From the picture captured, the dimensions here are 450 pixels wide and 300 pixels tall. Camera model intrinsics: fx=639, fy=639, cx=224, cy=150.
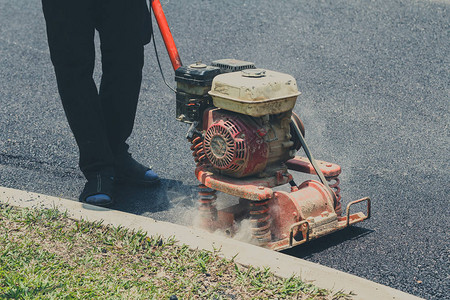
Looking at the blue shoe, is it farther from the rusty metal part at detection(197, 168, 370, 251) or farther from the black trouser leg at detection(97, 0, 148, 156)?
the rusty metal part at detection(197, 168, 370, 251)

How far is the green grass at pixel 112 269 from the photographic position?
281 cm

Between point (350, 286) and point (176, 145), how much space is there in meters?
2.48

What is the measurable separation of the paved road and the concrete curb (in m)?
0.33

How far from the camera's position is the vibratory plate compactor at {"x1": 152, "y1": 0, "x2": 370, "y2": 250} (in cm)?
332

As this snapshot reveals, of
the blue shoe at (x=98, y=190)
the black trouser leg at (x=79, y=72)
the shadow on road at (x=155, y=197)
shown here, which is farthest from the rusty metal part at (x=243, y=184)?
the black trouser leg at (x=79, y=72)

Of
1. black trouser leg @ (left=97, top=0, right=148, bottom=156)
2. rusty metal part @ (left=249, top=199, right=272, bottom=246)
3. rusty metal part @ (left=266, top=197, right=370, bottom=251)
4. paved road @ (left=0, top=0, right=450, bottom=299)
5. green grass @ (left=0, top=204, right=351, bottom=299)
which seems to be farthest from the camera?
black trouser leg @ (left=97, top=0, right=148, bottom=156)

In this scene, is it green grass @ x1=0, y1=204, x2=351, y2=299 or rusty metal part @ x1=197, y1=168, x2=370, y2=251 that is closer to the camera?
green grass @ x1=0, y1=204, x2=351, y2=299

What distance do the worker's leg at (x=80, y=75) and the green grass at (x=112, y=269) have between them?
24.7 inches

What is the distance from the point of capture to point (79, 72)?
12.6ft

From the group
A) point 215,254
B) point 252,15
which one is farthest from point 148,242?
point 252,15

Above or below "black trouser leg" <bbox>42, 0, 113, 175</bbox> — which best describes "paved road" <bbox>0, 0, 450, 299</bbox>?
below

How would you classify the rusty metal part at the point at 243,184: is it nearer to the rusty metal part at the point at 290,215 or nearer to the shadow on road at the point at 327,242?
the rusty metal part at the point at 290,215

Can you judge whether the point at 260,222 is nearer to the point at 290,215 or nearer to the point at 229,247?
the point at 290,215

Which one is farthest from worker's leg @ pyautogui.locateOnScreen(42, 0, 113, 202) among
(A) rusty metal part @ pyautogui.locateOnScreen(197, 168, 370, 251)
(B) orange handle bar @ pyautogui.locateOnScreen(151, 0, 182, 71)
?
(A) rusty metal part @ pyautogui.locateOnScreen(197, 168, 370, 251)
